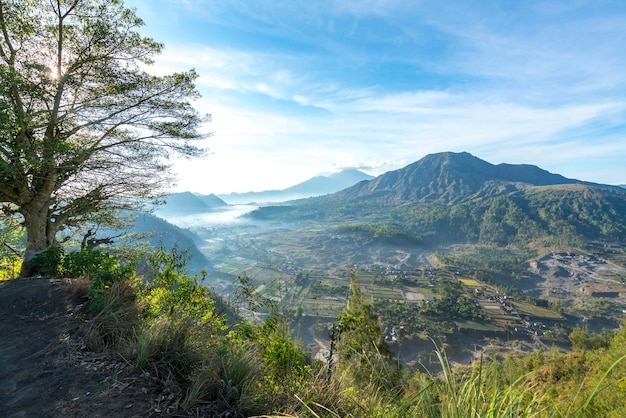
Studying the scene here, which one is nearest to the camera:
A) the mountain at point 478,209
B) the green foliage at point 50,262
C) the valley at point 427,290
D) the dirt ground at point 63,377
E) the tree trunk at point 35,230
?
the dirt ground at point 63,377

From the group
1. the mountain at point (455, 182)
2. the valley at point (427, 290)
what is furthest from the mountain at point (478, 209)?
the valley at point (427, 290)

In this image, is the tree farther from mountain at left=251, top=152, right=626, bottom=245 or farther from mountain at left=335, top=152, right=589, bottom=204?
mountain at left=335, top=152, right=589, bottom=204

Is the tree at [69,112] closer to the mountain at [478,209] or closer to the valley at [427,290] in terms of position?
the valley at [427,290]

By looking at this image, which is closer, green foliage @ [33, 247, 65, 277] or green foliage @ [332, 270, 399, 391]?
green foliage @ [332, 270, 399, 391]

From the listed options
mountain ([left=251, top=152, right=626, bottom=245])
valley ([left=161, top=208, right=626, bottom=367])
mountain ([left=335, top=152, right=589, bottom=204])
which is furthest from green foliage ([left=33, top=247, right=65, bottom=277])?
mountain ([left=335, top=152, right=589, bottom=204])

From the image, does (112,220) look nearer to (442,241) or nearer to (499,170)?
(442,241)
